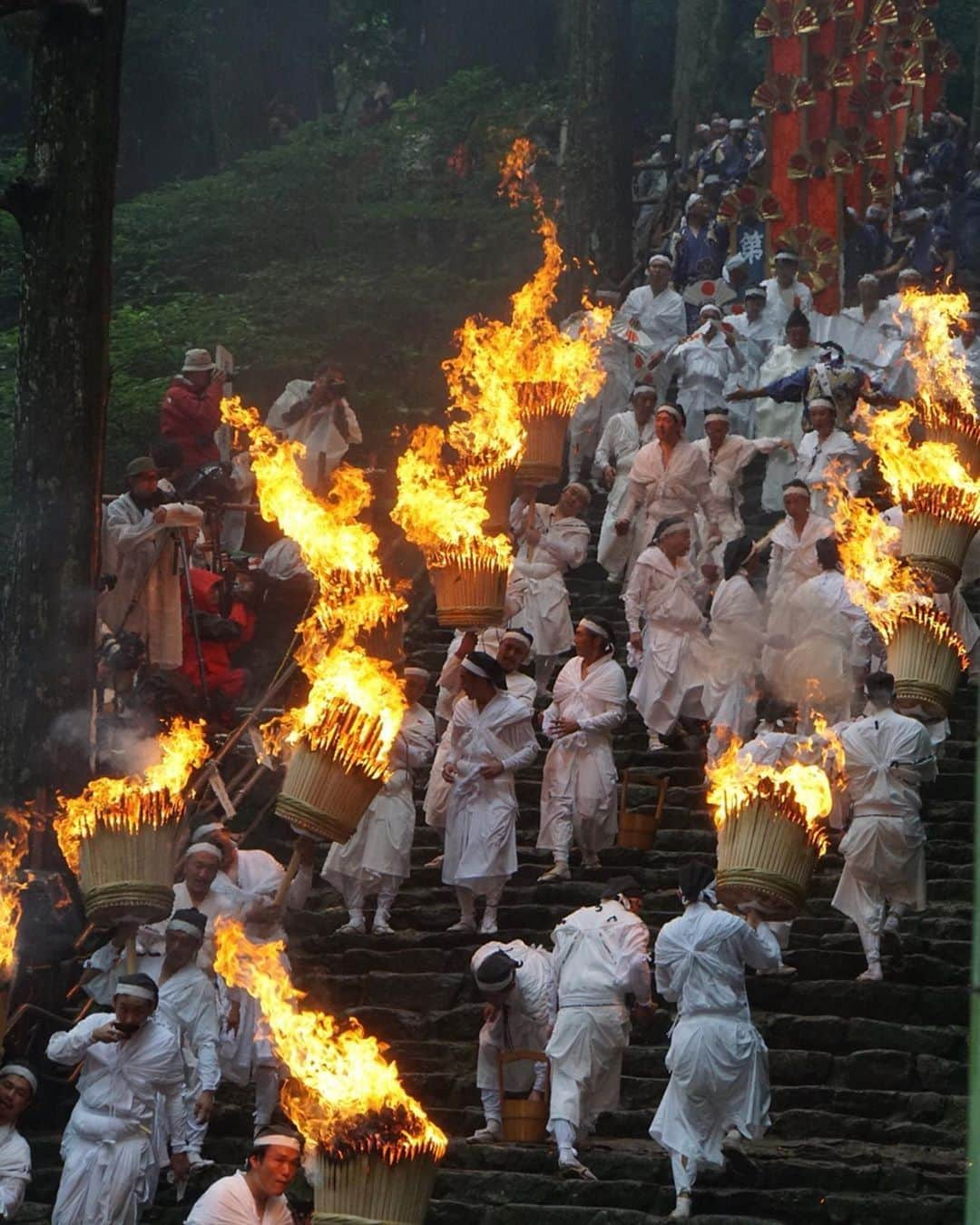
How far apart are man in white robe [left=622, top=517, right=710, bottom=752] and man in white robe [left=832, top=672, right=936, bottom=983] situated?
2.51 metres

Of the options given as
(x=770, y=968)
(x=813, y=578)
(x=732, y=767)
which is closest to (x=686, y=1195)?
(x=770, y=968)

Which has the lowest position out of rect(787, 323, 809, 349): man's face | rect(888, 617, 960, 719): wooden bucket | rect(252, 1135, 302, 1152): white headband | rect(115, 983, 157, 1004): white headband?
rect(252, 1135, 302, 1152): white headband

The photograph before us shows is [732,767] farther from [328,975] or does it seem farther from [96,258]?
[96,258]

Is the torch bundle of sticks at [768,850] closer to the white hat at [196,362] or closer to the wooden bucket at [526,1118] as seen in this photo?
the wooden bucket at [526,1118]

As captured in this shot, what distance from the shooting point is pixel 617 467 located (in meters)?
21.3

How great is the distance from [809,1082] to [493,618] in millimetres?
3327

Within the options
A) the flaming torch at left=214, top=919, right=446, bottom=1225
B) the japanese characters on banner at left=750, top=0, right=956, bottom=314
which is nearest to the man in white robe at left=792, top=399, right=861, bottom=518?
the japanese characters on banner at left=750, top=0, right=956, bottom=314

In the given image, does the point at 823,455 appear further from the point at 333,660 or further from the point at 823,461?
the point at 333,660

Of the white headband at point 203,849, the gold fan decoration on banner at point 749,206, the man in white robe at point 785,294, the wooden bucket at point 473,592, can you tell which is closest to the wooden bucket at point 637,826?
the wooden bucket at point 473,592

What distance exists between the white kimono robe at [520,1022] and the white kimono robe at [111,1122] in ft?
5.92

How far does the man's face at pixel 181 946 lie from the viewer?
13.8 metres

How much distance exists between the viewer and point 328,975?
50.9 ft

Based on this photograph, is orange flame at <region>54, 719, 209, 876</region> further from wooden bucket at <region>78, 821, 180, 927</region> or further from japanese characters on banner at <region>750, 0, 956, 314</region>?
japanese characters on banner at <region>750, 0, 956, 314</region>

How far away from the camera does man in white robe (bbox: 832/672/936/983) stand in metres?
15.0
